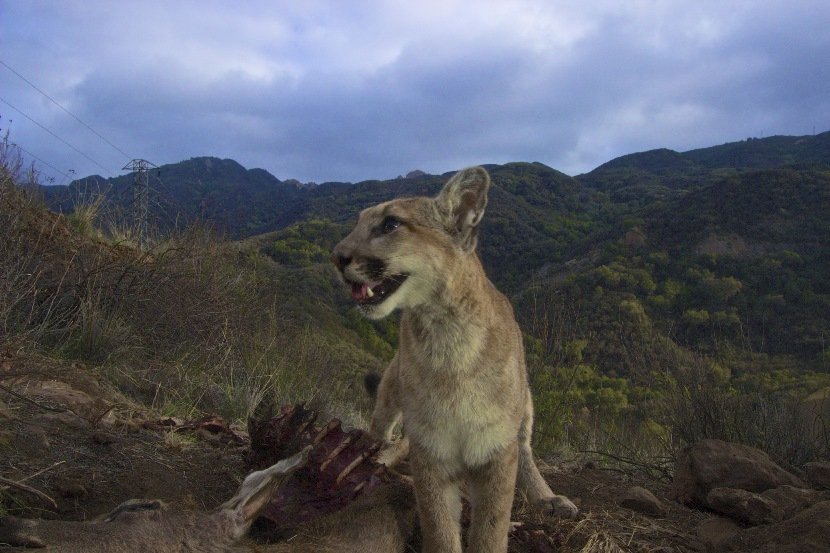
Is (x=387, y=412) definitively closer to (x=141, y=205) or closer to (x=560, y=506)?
(x=560, y=506)

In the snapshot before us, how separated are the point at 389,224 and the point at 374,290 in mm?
459

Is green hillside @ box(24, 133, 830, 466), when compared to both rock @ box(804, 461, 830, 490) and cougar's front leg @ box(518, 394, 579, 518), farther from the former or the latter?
cougar's front leg @ box(518, 394, 579, 518)

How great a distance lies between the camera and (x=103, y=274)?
29.1 ft

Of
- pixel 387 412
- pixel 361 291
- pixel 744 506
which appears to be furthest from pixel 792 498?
pixel 361 291

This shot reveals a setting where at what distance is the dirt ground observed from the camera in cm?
356

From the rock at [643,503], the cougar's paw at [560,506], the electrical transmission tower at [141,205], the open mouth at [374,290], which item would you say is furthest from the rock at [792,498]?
the electrical transmission tower at [141,205]

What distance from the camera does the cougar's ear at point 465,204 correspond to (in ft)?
13.8

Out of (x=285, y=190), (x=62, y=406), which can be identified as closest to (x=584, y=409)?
(x=62, y=406)

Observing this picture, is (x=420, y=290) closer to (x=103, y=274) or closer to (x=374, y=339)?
(x=103, y=274)

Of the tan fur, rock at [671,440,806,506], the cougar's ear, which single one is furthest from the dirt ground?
the cougar's ear

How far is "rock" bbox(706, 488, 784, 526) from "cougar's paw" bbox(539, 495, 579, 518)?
97 cm

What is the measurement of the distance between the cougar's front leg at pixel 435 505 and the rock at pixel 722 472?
7.76 ft

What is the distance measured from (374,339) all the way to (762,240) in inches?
846

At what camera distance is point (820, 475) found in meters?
5.50
